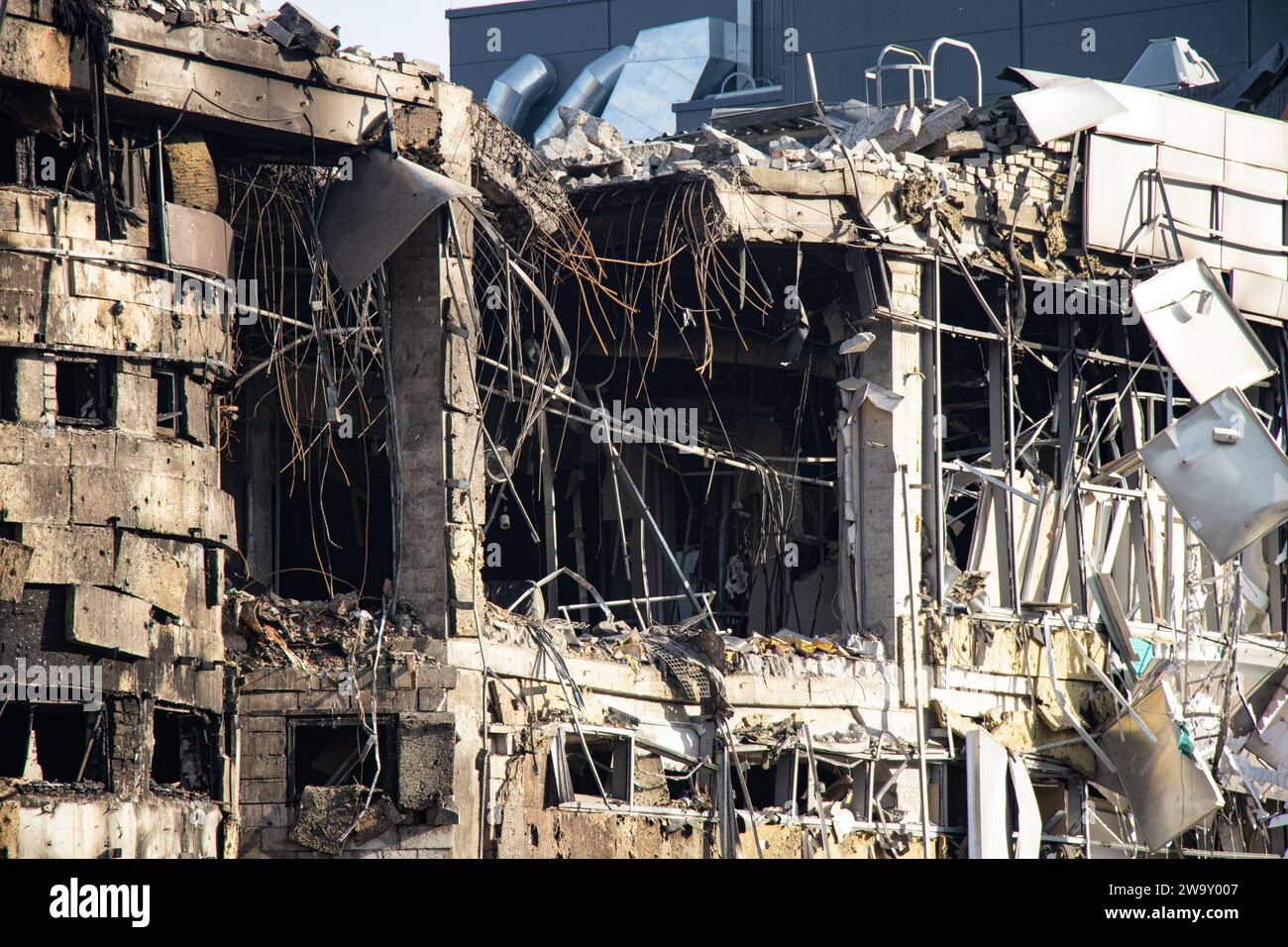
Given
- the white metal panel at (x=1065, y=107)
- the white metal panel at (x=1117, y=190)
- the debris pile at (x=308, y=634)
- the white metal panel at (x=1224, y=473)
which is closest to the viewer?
the debris pile at (x=308, y=634)

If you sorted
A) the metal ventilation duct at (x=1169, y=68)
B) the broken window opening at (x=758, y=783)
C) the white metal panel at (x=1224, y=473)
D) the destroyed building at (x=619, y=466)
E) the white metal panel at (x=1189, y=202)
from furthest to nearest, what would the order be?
the metal ventilation duct at (x=1169, y=68), the white metal panel at (x=1189, y=202), the white metal panel at (x=1224, y=473), the broken window opening at (x=758, y=783), the destroyed building at (x=619, y=466)

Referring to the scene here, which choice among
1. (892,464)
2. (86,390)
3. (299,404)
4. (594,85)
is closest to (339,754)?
(86,390)

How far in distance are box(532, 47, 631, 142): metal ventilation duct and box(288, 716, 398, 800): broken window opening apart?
24780mm

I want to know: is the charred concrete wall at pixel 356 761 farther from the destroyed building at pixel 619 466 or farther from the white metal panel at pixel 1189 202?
the white metal panel at pixel 1189 202

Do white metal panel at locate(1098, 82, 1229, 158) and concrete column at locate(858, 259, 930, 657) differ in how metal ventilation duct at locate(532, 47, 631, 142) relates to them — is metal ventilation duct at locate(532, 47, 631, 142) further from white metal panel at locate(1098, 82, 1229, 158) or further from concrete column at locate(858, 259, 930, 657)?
concrete column at locate(858, 259, 930, 657)

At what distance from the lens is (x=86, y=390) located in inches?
615

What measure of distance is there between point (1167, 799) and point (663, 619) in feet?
19.5

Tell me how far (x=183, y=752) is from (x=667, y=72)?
26.8 metres

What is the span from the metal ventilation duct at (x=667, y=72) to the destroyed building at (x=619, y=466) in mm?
15039

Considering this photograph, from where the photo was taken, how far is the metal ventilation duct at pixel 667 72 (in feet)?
131

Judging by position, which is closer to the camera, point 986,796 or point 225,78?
point 225,78

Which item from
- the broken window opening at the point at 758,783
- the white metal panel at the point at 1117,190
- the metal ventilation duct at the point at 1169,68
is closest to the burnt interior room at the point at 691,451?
the broken window opening at the point at 758,783

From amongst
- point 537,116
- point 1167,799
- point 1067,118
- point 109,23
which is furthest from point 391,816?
point 537,116

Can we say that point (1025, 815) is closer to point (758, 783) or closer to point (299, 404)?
point (758, 783)
